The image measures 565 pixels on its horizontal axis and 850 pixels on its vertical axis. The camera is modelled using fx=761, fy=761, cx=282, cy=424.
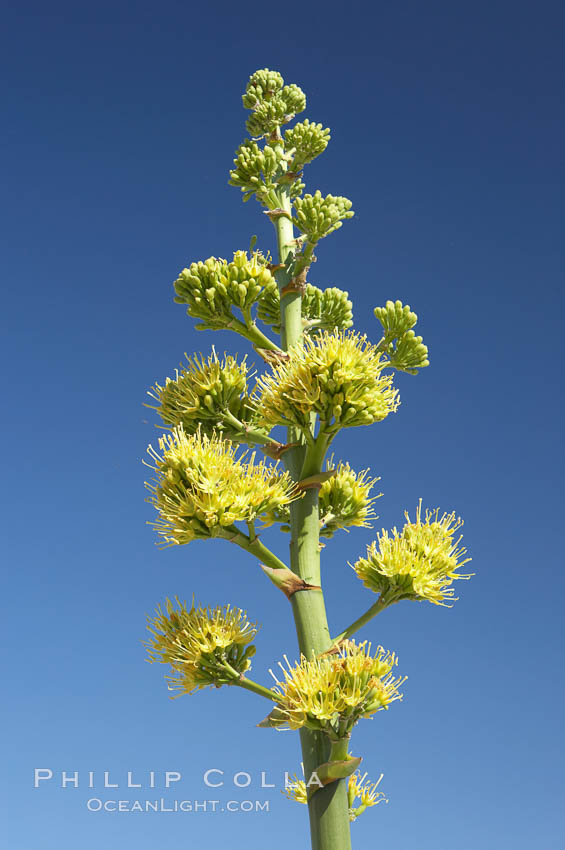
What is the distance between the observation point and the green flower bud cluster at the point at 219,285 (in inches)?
279

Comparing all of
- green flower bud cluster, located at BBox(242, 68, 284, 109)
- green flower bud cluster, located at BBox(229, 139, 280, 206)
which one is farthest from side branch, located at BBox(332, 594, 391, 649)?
green flower bud cluster, located at BBox(242, 68, 284, 109)

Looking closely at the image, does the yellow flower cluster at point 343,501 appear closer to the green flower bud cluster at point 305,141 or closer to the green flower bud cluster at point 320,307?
the green flower bud cluster at point 320,307

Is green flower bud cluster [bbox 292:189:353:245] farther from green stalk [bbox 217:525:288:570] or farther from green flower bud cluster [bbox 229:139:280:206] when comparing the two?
green stalk [bbox 217:525:288:570]

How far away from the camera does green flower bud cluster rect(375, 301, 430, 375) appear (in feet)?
24.4

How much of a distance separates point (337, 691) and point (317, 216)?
178 inches

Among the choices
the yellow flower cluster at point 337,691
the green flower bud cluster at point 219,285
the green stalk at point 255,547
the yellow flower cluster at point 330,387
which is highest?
the green flower bud cluster at point 219,285

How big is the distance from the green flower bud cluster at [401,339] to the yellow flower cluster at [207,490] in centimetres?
196

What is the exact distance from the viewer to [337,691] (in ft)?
18.5

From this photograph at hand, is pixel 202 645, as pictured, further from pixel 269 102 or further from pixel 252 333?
pixel 269 102

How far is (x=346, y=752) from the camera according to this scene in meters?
5.83

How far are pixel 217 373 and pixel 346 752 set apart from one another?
3.36m

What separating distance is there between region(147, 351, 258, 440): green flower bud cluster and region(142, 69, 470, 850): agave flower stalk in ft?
0.04

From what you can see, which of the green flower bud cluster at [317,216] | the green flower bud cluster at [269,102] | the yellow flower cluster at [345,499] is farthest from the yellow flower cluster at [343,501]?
the green flower bud cluster at [269,102]

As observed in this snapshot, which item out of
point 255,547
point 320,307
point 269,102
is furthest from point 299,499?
point 269,102
